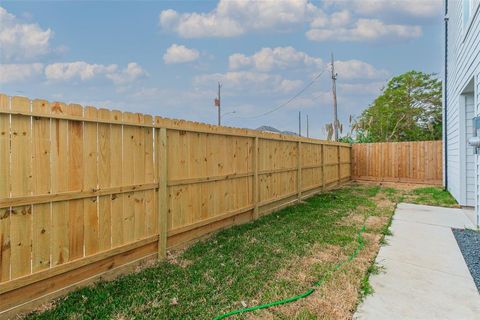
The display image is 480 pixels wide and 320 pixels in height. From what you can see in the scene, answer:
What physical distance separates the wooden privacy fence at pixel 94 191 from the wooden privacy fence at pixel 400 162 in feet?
32.0

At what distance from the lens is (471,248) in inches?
137

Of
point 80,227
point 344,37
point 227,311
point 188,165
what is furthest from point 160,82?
point 227,311

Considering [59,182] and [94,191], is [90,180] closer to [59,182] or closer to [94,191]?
[94,191]

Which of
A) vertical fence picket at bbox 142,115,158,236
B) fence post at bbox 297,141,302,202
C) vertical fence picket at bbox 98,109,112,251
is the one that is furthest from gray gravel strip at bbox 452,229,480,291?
vertical fence picket at bbox 98,109,112,251

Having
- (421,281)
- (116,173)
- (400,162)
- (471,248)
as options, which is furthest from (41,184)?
Answer: (400,162)

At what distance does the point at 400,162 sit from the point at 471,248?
29.0 ft

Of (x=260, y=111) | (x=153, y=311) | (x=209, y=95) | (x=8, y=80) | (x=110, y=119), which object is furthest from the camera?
(x=260, y=111)

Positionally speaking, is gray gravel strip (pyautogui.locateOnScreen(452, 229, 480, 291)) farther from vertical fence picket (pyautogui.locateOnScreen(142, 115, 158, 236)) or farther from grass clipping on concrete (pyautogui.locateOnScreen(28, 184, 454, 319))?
vertical fence picket (pyautogui.locateOnScreen(142, 115, 158, 236))

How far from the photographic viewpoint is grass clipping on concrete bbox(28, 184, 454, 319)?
207 cm

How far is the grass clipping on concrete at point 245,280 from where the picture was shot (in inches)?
81.6

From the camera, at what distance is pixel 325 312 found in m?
2.07

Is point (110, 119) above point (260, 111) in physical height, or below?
below

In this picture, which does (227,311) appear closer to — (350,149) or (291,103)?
(350,149)

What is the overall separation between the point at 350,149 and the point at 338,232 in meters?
8.85
